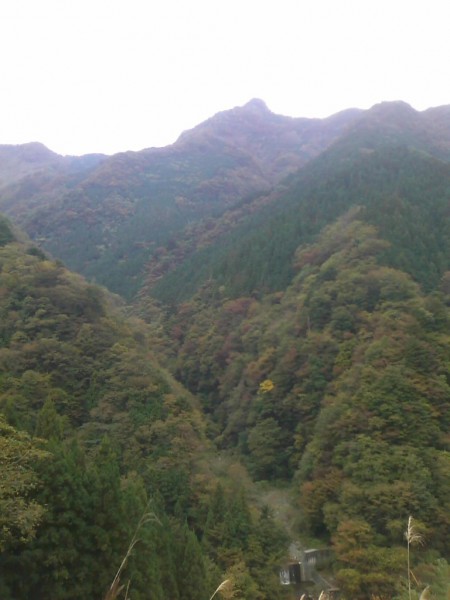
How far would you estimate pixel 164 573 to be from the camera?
1502 cm

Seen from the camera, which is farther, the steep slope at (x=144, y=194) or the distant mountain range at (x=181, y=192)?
the steep slope at (x=144, y=194)

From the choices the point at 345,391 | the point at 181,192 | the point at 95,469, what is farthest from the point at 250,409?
the point at 181,192

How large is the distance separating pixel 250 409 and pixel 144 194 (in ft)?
230

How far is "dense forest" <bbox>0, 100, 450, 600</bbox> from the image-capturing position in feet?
41.7

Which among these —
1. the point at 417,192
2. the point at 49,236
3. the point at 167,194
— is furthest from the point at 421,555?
the point at 167,194

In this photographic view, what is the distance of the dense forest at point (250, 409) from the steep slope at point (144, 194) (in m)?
14.7

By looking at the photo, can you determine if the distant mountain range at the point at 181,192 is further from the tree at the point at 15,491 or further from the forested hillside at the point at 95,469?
the tree at the point at 15,491

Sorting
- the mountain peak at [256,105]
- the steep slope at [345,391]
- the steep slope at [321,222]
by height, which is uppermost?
the mountain peak at [256,105]

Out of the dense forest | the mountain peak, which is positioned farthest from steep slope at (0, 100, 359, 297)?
the mountain peak

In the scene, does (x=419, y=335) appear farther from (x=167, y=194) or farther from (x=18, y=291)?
(x=167, y=194)

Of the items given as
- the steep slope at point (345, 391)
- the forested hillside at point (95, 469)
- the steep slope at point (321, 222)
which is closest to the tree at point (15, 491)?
the forested hillside at point (95, 469)

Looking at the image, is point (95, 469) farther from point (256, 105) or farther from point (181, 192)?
point (256, 105)

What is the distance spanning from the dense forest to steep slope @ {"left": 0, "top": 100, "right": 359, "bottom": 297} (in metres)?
14.7

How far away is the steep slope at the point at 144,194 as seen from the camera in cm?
7556
